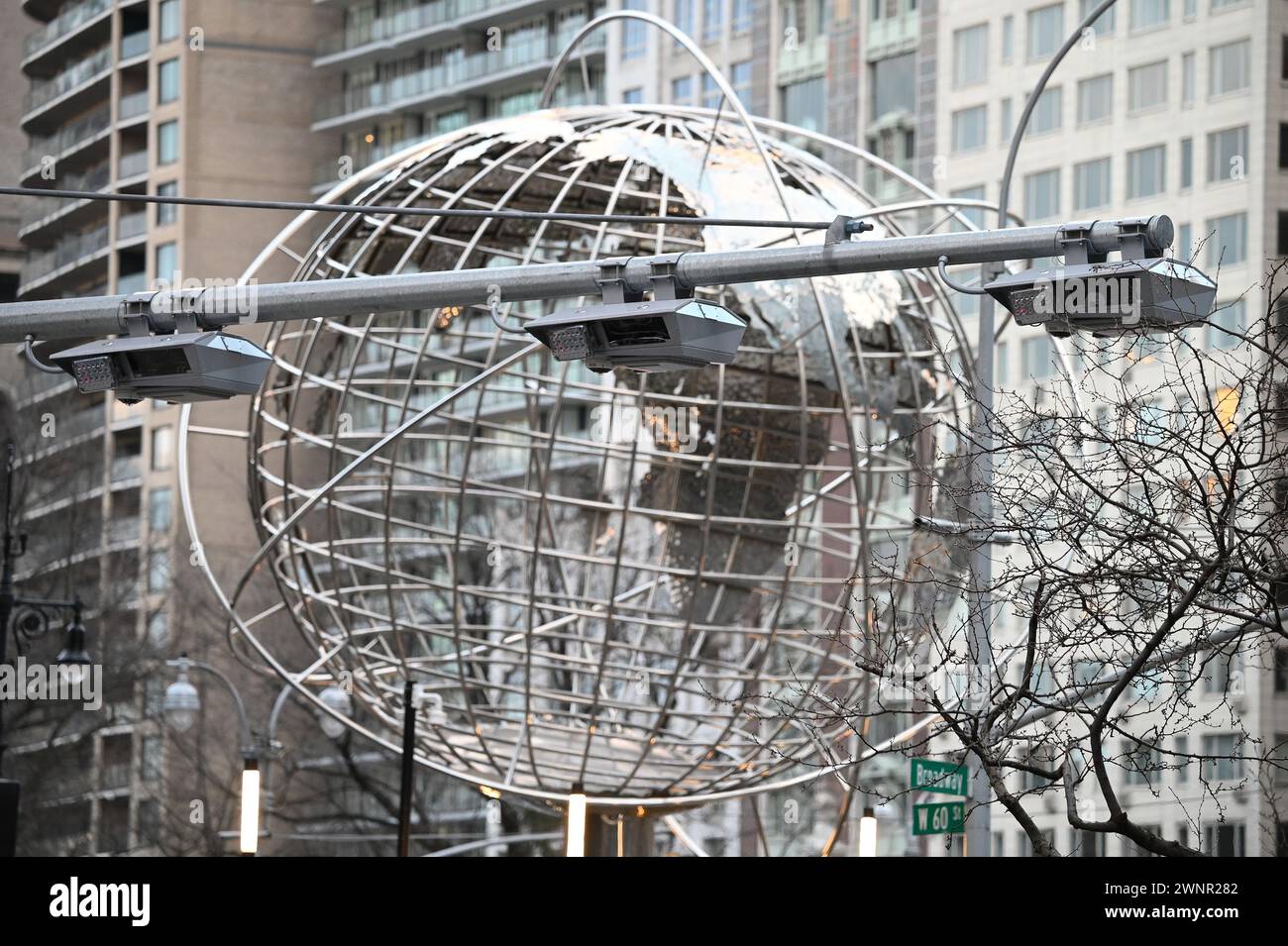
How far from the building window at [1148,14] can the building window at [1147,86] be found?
0.95m

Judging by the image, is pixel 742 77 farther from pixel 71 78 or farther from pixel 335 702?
pixel 335 702

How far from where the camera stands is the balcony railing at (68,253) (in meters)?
70.9

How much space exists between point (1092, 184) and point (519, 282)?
156 feet

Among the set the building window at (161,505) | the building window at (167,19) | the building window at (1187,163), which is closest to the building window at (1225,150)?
the building window at (1187,163)

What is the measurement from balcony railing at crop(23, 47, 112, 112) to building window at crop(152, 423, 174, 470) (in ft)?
35.9

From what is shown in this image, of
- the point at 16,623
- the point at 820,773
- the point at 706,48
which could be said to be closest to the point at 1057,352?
the point at 820,773

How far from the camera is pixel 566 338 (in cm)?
1073

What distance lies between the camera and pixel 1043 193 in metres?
57.8

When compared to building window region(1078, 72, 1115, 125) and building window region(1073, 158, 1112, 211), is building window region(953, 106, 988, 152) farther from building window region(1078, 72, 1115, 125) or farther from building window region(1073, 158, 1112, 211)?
building window region(1073, 158, 1112, 211)

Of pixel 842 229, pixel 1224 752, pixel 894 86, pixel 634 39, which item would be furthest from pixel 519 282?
pixel 634 39

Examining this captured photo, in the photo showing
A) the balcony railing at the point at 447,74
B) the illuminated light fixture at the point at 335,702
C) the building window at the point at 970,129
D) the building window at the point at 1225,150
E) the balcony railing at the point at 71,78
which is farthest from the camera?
the balcony railing at the point at 71,78

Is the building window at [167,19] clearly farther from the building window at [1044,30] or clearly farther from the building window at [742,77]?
the building window at [1044,30]
